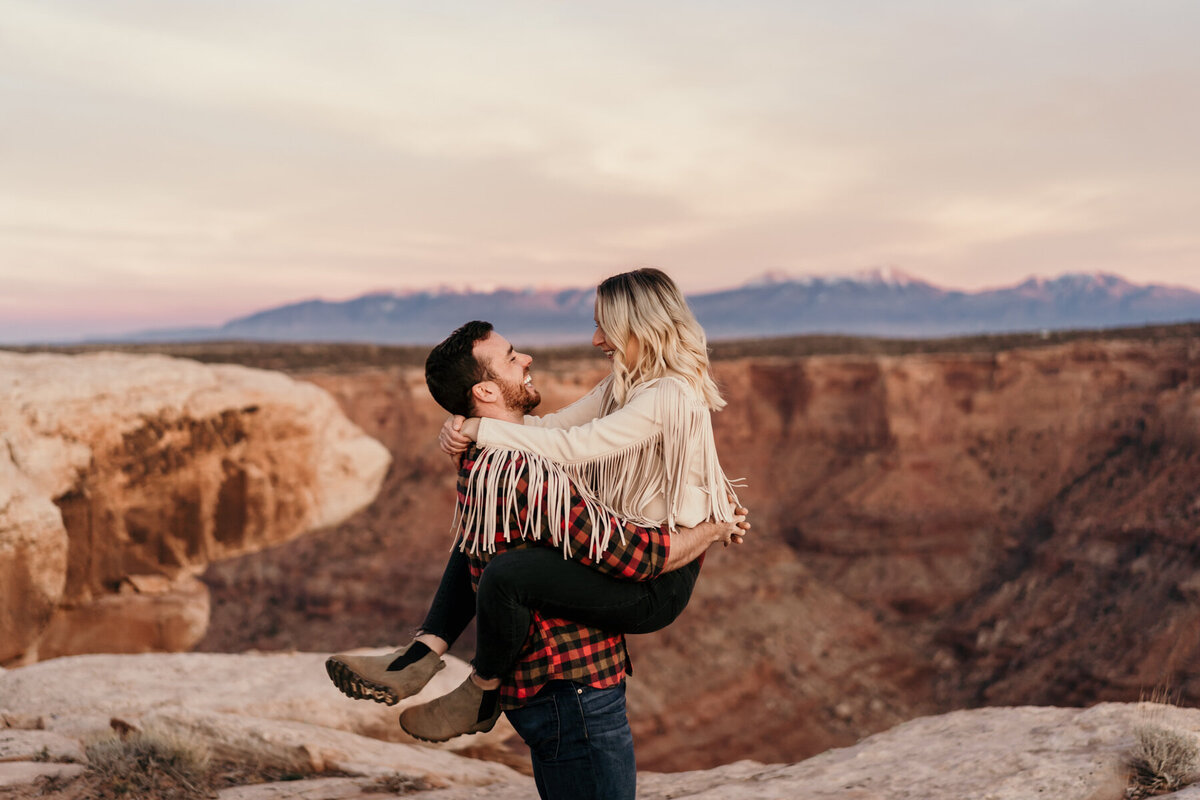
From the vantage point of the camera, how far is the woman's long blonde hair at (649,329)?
273cm

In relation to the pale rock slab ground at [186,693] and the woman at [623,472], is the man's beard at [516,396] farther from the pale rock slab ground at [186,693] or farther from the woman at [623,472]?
the pale rock slab ground at [186,693]

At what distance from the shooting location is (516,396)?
281 cm

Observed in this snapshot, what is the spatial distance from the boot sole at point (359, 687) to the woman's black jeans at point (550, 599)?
436 mm

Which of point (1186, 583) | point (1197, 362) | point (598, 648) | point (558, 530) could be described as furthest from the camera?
point (1197, 362)

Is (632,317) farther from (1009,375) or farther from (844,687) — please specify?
(1009,375)

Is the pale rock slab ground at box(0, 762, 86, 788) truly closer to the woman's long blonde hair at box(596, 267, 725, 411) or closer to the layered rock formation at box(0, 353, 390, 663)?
the woman's long blonde hair at box(596, 267, 725, 411)

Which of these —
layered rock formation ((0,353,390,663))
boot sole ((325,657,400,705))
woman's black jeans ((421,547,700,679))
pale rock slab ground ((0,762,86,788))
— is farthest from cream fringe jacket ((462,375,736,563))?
layered rock formation ((0,353,390,663))

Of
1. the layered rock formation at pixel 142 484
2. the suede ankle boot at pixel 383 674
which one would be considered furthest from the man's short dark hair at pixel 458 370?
the layered rock formation at pixel 142 484

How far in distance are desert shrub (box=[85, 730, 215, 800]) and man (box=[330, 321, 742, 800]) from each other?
1793 mm

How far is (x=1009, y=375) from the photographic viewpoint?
2819cm

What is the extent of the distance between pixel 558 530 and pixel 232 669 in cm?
547

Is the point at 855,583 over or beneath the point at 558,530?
beneath

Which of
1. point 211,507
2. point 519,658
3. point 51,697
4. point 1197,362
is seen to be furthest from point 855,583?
point 519,658

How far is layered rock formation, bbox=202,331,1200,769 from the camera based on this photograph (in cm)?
2062
